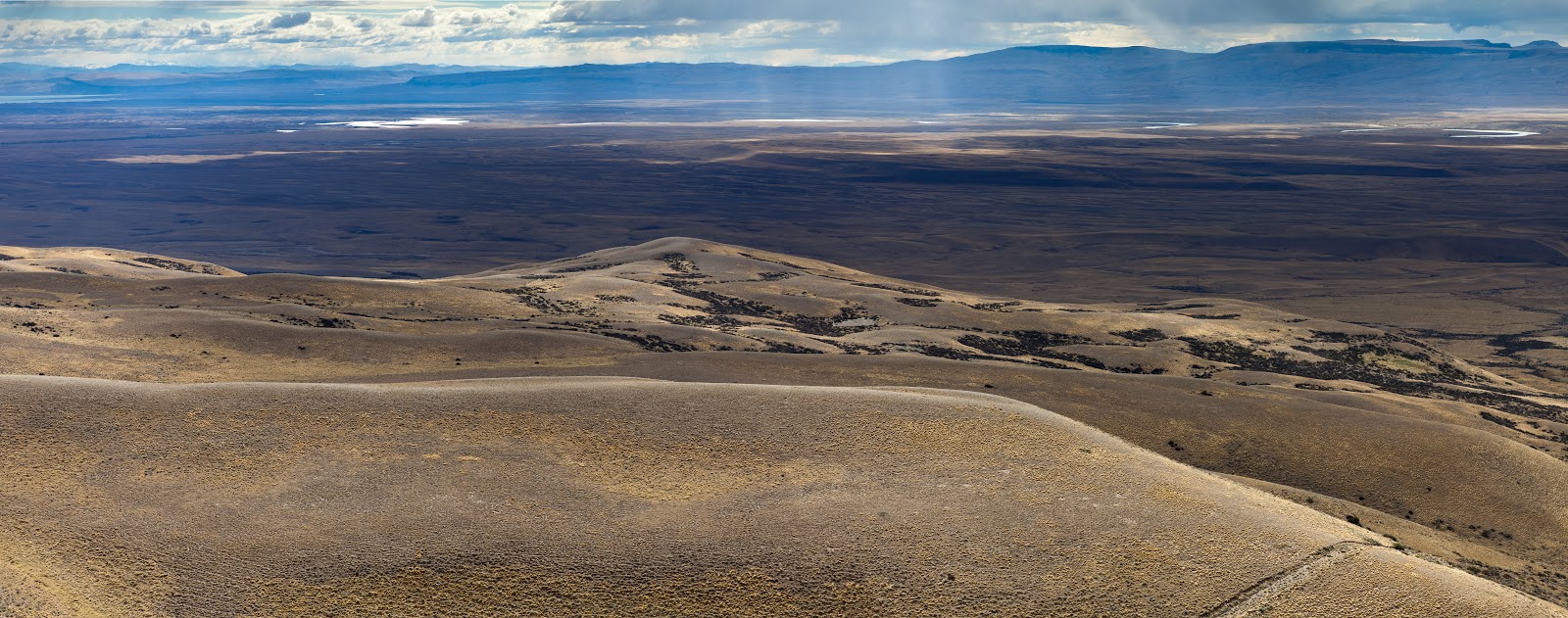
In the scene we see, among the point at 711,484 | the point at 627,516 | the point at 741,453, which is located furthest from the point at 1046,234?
the point at 627,516

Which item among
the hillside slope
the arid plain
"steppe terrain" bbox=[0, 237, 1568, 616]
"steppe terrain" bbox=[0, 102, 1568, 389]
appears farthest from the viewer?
"steppe terrain" bbox=[0, 102, 1568, 389]

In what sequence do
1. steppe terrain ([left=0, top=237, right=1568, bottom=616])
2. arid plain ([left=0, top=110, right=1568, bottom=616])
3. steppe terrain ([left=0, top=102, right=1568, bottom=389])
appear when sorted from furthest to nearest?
steppe terrain ([left=0, top=102, right=1568, bottom=389])
arid plain ([left=0, top=110, right=1568, bottom=616])
steppe terrain ([left=0, top=237, right=1568, bottom=616])

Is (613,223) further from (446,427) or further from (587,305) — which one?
(446,427)

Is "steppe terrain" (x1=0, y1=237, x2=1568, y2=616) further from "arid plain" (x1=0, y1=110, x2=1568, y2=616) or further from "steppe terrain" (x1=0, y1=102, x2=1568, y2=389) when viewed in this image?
"steppe terrain" (x1=0, y1=102, x2=1568, y2=389)

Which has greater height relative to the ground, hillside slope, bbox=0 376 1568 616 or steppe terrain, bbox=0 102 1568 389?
hillside slope, bbox=0 376 1568 616

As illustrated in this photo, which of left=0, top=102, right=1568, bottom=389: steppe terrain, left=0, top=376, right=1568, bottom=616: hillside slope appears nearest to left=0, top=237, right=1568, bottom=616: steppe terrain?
left=0, top=376, right=1568, bottom=616: hillside slope

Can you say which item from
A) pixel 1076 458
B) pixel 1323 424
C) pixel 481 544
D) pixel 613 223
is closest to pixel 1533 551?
pixel 1323 424

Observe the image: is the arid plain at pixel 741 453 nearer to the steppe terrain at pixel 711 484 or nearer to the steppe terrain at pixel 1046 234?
the steppe terrain at pixel 711 484

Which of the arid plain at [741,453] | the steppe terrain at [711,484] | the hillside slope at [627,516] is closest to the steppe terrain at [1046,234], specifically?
the arid plain at [741,453]

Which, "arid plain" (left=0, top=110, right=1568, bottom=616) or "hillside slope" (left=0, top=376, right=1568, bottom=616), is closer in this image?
"hillside slope" (left=0, top=376, right=1568, bottom=616)
